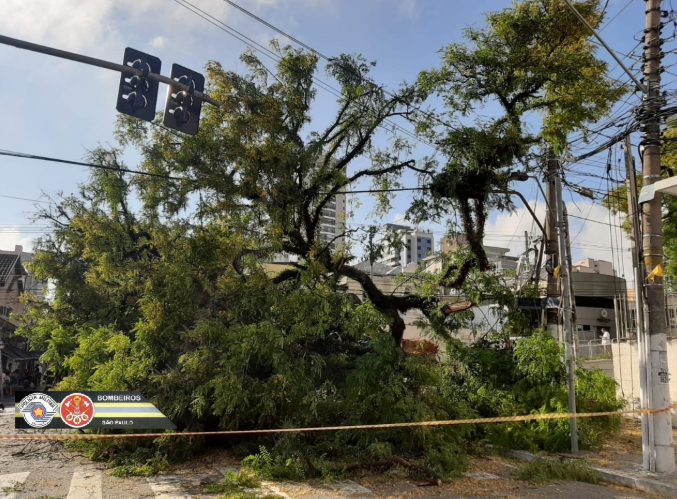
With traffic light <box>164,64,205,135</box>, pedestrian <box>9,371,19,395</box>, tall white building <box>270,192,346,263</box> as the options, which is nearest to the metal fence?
tall white building <box>270,192,346,263</box>

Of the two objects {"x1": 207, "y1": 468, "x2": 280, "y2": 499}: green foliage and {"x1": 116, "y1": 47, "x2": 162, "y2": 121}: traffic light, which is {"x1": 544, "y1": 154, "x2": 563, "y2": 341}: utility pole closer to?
{"x1": 207, "y1": 468, "x2": 280, "y2": 499}: green foliage

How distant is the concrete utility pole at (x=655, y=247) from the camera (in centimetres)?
888

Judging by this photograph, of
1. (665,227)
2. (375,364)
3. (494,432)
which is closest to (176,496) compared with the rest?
(375,364)

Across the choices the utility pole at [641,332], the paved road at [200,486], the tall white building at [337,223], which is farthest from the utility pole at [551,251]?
the tall white building at [337,223]

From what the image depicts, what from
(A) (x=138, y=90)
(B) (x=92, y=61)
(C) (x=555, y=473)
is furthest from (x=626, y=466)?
(B) (x=92, y=61)

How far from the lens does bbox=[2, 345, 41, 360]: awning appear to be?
85.0ft

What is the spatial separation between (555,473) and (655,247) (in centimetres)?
438

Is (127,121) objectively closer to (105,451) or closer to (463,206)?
(105,451)

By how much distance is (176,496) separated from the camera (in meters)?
7.62

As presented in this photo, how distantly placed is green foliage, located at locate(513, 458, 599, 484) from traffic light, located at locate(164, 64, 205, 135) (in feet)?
26.0

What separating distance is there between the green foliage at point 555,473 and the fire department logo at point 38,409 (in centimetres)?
772

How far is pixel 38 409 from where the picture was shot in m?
8.04

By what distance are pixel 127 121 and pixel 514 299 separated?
10.6 meters

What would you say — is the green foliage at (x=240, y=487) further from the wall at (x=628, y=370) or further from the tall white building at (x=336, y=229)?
the wall at (x=628, y=370)
